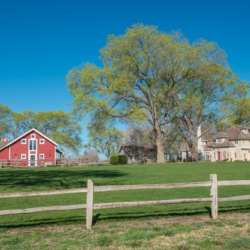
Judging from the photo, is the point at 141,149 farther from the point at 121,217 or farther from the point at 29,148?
the point at 121,217

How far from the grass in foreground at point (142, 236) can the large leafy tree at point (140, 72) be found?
2642 centimetres

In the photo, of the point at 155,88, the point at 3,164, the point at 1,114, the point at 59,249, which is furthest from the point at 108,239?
the point at 1,114

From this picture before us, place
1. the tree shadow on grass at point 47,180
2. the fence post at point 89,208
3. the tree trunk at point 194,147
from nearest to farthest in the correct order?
the fence post at point 89,208 < the tree shadow on grass at point 47,180 < the tree trunk at point 194,147

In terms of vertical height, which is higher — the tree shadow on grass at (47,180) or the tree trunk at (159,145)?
the tree trunk at (159,145)

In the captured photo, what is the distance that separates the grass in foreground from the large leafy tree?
26420 mm

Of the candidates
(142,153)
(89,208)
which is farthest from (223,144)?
(89,208)

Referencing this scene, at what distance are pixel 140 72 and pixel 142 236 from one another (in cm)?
3318

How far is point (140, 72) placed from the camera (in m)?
37.6

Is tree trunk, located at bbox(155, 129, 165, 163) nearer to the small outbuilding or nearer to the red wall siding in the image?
the small outbuilding

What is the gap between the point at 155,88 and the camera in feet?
127

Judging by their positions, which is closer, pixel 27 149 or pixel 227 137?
pixel 27 149

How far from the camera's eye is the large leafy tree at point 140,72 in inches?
1348

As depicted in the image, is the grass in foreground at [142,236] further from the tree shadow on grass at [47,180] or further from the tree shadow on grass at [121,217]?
the tree shadow on grass at [47,180]

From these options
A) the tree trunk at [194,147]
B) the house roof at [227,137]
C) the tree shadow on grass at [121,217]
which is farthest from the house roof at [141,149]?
the tree shadow on grass at [121,217]
